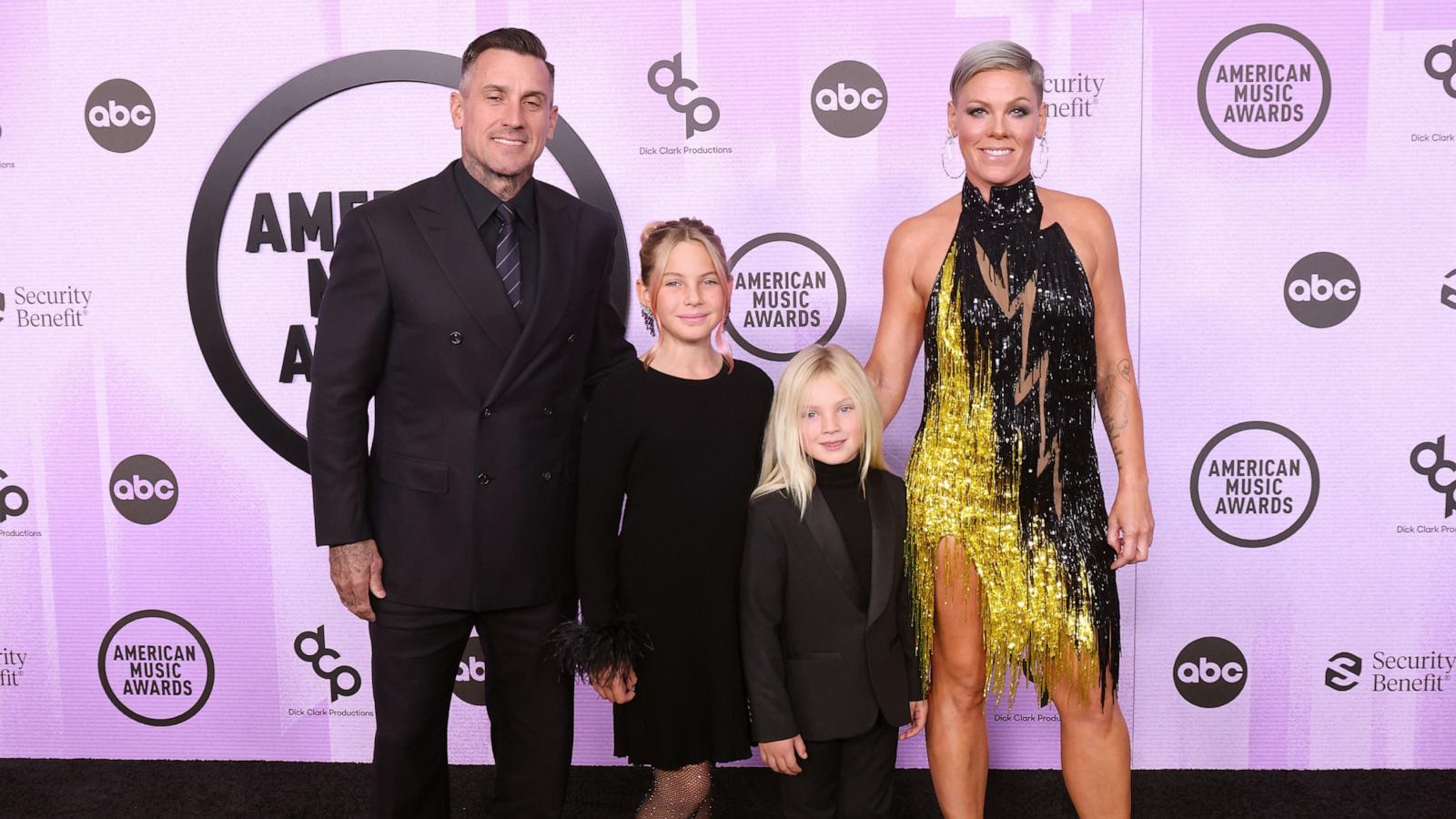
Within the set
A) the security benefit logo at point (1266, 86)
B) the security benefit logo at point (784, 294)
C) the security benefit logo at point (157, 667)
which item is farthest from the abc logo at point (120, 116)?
the security benefit logo at point (1266, 86)

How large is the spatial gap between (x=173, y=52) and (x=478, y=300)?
5.61 ft

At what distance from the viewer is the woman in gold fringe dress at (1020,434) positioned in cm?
196

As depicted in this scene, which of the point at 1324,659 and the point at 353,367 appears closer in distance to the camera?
the point at 353,367

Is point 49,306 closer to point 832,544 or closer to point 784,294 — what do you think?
point 784,294

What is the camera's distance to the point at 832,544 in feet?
6.31

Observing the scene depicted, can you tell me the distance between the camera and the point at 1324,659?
2939mm

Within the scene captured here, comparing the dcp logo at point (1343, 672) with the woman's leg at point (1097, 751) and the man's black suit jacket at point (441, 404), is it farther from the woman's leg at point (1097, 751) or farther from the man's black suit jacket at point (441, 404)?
the man's black suit jacket at point (441, 404)

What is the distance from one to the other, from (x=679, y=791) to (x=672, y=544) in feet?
1.70

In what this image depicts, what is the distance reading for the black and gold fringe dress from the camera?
197 centimetres

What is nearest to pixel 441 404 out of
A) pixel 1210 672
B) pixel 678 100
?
pixel 678 100

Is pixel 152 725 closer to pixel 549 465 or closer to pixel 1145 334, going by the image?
pixel 549 465

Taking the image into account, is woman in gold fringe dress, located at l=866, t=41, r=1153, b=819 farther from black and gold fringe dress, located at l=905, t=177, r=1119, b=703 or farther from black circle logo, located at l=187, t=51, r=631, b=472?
black circle logo, located at l=187, t=51, r=631, b=472

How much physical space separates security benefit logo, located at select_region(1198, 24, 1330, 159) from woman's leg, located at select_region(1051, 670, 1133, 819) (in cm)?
169

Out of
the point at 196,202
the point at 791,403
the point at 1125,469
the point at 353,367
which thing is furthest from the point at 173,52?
the point at 1125,469
